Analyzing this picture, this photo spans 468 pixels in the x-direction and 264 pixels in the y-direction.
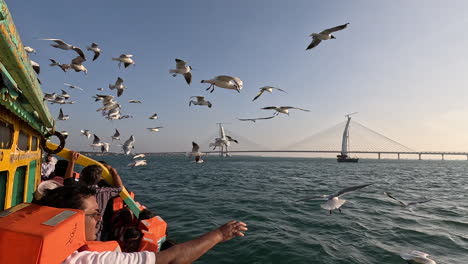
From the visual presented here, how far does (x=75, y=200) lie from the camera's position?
2.01 meters

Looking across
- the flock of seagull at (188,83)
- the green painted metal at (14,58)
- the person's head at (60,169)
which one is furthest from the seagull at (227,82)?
the person's head at (60,169)

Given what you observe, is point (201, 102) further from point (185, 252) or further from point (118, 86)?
point (185, 252)

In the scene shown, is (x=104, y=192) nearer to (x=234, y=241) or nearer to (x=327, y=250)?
(x=234, y=241)

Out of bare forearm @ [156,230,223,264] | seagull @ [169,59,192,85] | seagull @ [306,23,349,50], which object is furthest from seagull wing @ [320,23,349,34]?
bare forearm @ [156,230,223,264]

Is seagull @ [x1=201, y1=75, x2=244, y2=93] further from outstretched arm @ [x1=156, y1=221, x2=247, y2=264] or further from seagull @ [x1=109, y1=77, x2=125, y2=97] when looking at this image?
seagull @ [x1=109, y1=77, x2=125, y2=97]

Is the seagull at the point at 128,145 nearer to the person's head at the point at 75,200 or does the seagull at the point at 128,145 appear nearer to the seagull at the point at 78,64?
the seagull at the point at 78,64

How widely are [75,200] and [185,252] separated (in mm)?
988

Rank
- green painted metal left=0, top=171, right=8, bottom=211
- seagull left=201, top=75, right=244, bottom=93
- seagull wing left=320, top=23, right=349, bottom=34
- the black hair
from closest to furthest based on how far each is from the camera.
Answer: the black hair
green painted metal left=0, top=171, right=8, bottom=211
seagull left=201, top=75, right=244, bottom=93
seagull wing left=320, top=23, right=349, bottom=34

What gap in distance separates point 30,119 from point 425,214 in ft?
43.0

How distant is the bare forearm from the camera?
5.95ft

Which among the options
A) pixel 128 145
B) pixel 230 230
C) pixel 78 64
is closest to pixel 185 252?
pixel 230 230

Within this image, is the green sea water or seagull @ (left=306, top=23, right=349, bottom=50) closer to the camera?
the green sea water

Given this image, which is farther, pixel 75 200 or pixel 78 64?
pixel 78 64

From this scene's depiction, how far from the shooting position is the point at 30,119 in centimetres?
320
